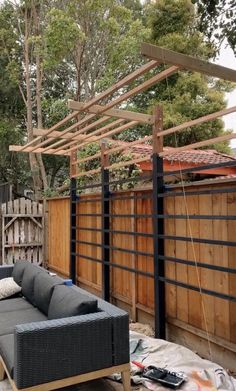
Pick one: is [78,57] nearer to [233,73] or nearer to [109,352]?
[233,73]

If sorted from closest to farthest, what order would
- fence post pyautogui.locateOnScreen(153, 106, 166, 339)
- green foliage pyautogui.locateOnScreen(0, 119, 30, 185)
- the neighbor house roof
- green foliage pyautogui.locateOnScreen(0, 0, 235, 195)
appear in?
1. fence post pyautogui.locateOnScreen(153, 106, 166, 339)
2. the neighbor house roof
3. green foliage pyautogui.locateOnScreen(0, 0, 235, 195)
4. green foliage pyautogui.locateOnScreen(0, 119, 30, 185)

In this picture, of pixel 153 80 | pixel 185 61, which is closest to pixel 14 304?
pixel 153 80

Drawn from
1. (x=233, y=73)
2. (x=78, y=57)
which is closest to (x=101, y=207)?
(x=233, y=73)

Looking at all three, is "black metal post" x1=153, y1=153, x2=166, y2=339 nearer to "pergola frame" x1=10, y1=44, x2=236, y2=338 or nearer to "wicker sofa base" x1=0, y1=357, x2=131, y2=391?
"pergola frame" x1=10, y1=44, x2=236, y2=338

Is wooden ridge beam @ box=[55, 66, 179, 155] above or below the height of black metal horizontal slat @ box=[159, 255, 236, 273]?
above

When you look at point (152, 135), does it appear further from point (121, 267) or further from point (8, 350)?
point (8, 350)

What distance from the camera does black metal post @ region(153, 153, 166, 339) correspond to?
11.9ft

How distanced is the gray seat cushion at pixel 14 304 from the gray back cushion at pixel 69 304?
2.53 ft

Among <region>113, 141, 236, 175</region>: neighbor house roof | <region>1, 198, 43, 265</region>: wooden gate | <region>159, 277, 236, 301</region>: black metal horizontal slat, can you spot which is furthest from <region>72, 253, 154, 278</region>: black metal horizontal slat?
<region>113, 141, 236, 175</region>: neighbor house roof

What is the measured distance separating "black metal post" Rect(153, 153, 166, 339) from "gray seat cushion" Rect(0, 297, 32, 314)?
1370 millimetres

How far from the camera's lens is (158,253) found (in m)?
3.64

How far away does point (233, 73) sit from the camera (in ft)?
8.27

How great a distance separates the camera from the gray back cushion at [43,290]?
3.40 metres

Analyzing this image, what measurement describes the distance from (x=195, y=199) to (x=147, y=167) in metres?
4.08
